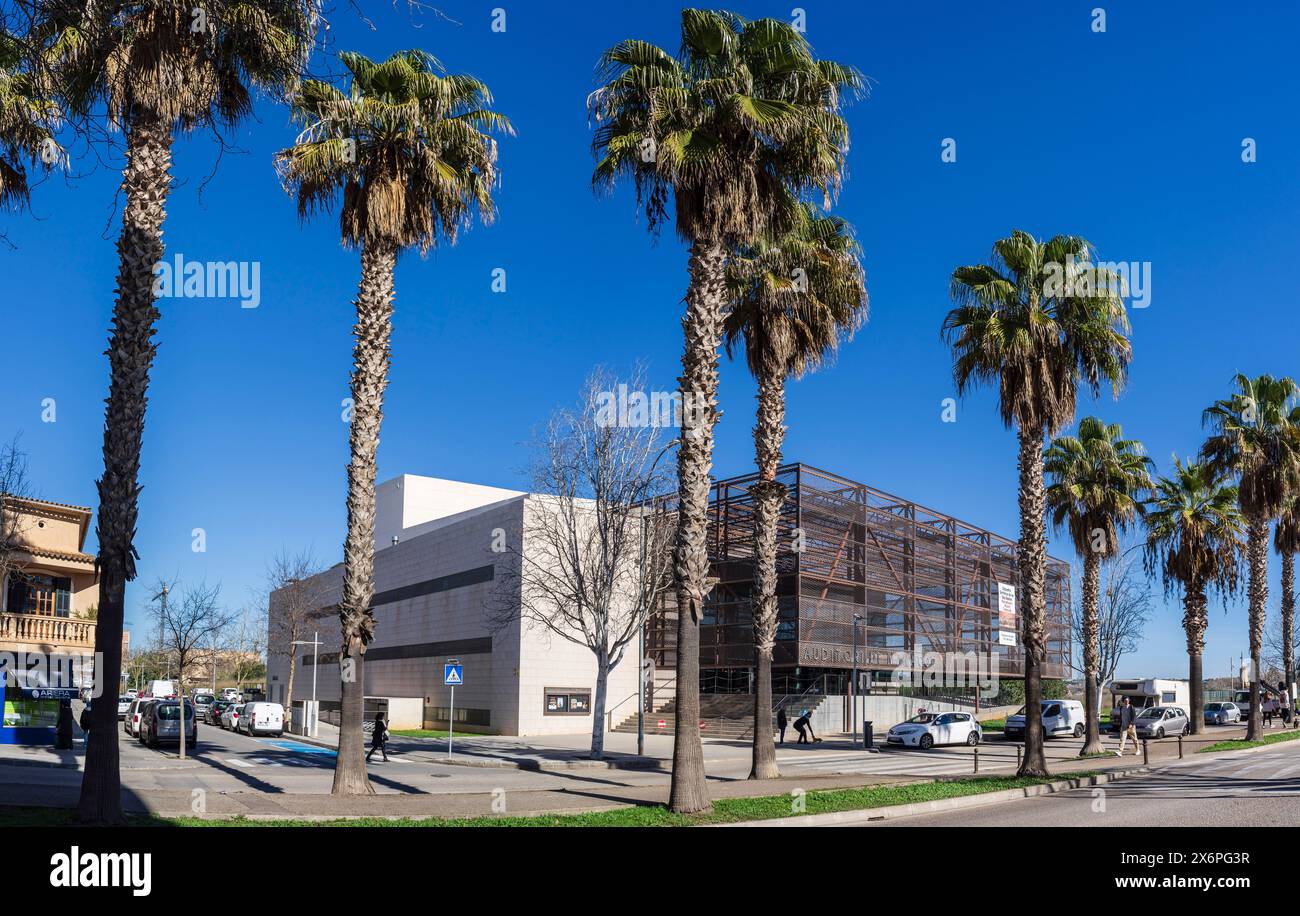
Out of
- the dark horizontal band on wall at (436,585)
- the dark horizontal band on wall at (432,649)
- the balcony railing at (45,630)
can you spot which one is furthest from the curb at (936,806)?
the dark horizontal band on wall at (436,585)

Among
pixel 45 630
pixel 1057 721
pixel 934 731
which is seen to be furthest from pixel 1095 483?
pixel 45 630

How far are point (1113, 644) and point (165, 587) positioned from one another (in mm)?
43246

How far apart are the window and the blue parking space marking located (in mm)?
12371

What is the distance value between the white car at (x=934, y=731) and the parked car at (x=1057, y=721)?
559cm

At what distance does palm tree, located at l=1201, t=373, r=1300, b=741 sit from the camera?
131ft

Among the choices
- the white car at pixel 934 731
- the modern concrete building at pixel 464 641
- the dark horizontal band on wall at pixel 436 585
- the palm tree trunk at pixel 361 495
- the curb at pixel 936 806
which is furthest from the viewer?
the dark horizontal band on wall at pixel 436 585

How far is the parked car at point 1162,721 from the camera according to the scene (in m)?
48.1

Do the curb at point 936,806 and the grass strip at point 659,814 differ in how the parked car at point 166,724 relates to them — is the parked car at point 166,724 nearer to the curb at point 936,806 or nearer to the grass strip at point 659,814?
the grass strip at point 659,814

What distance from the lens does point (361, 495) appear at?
18391mm

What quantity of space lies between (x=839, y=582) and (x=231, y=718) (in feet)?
105

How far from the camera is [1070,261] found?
23.8 m

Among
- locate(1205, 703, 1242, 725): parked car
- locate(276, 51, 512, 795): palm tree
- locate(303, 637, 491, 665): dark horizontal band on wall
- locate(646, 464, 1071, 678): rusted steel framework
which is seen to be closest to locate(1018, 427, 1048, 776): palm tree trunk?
locate(276, 51, 512, 795): palm tree

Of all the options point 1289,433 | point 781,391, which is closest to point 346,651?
point 781,391

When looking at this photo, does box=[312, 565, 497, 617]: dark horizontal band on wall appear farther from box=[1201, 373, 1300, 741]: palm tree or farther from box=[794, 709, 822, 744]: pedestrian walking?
box=[1201, 373, 1300, 741]: palm tree
